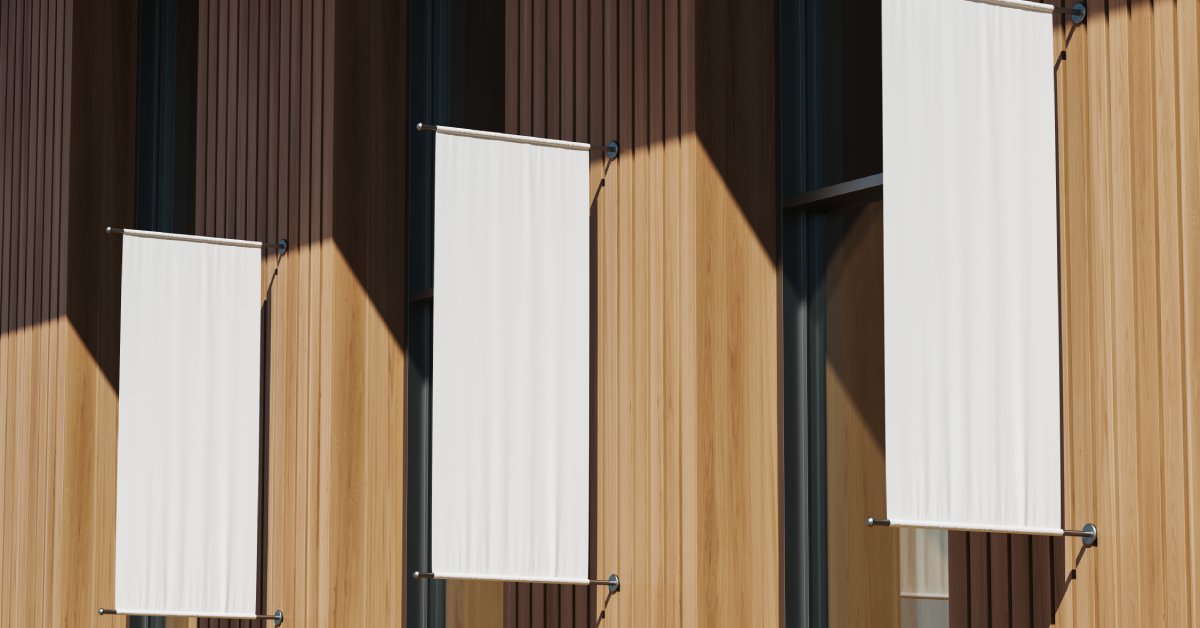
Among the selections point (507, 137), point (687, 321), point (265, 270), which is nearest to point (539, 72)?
point (507, 137)

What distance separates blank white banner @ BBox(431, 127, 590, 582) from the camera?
6629mm

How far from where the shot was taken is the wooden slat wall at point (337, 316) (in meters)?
9.01

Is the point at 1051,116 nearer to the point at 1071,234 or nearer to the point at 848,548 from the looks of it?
the point at 1071,234

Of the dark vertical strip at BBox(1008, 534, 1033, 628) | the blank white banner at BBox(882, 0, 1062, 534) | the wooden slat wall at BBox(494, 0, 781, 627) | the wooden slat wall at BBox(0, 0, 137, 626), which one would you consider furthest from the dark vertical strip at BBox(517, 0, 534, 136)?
the wooden slat wall at BBox(0, 0, 137, 626)

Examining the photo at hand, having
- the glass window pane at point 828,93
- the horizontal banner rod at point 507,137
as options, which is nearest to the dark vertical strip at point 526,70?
the horizontal banner rod at point 507,137

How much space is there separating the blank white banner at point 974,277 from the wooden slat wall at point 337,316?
460 centimetres

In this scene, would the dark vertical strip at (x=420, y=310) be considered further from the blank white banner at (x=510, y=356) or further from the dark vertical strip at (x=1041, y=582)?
the dark vertical strip at (x=1041, y=582)

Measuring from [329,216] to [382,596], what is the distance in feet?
7.20

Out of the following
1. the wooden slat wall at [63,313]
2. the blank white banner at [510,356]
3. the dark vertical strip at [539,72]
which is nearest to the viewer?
the blank white banner at [510,356]

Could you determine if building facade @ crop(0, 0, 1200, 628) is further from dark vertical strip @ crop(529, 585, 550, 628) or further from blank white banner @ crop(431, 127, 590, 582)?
blank white banner @ crop(431, 127, 590, 582)

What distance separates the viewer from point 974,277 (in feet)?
16.2

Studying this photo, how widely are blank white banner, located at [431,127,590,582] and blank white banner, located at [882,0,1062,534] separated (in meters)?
1.90

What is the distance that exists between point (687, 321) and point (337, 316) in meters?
3.11

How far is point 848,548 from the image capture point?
6.33 m
